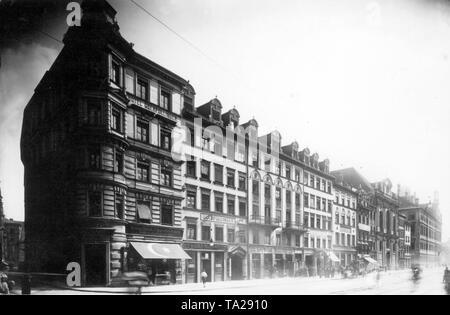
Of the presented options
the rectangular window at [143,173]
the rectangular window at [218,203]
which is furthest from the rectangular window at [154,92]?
the rectangular window at [218,203]

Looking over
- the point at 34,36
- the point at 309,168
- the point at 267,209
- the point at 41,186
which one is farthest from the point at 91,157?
the point at 309,168

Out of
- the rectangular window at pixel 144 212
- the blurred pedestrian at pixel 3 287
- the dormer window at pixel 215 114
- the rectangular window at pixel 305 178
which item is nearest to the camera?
the blurred pedestrian at pixel 3 287

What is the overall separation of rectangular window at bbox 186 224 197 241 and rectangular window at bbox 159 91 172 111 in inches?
162

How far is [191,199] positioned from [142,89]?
14.5 feet

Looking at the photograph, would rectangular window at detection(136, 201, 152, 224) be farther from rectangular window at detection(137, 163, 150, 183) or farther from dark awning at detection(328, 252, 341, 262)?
dark awning at detection(328, 252, 341, 262)

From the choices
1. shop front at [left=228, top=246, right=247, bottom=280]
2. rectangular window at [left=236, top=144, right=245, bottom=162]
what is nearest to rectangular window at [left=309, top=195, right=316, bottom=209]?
shop front at [left=228, top=246, right=247, bottom=280]

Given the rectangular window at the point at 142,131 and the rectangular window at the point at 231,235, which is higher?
the rectangular window at the point at 142,131

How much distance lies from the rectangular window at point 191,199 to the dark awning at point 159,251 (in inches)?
70.0

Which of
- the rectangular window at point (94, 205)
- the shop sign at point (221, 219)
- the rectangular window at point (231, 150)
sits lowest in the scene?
the shop sign at point (221, 219)

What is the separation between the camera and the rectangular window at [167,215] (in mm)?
12141

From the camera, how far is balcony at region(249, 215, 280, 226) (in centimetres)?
1658

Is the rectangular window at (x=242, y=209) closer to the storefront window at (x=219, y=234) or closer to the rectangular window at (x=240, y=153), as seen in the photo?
the storefront window at (x=219, y=234)
